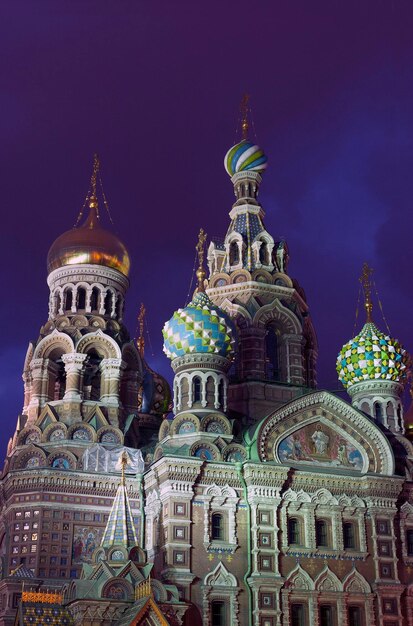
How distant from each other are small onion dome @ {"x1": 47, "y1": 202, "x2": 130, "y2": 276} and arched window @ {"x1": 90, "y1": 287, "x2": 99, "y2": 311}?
82 cm

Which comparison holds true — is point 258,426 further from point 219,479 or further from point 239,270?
point 239,270

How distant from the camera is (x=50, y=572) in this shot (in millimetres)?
21812

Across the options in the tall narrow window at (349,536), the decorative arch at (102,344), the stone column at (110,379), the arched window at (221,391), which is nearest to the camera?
the tall narrow window at (349,536)

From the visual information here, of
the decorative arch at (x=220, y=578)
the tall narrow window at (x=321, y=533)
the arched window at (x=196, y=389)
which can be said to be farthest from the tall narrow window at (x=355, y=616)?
the arched window at (x=196, y=389)

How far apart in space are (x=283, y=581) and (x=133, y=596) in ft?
14.4

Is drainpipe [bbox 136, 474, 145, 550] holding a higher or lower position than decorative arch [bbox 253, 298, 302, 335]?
lower

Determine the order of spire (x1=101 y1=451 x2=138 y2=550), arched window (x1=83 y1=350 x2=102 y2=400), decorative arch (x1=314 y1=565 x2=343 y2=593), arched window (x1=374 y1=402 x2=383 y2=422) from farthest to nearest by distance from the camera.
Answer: arched window (x1=374 y1=402 x2=383 y2=422)
arched window (x1=83 y1=350 x2=102 y2=400)
decorative arch (x1=314 y1=565 x2=343 y2=593)
spire (x1=101 y1=451 x2=138 y2=550)

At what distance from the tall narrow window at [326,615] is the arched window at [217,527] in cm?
303

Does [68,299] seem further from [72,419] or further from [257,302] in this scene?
[257,302]

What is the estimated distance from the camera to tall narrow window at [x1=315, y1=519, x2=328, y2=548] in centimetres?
2288

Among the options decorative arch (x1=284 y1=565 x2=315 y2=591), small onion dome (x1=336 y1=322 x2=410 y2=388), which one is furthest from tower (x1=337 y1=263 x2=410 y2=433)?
decorative arch (x1=284 y1=565 x2=315 y2=591)

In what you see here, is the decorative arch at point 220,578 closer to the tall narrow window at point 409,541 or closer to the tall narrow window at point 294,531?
the tall narrow window at point 294,531

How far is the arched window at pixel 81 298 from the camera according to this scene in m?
27.0

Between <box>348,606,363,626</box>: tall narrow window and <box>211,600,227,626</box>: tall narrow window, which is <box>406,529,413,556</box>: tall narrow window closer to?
<box>348,606,363,626</box>: tall narrow window
